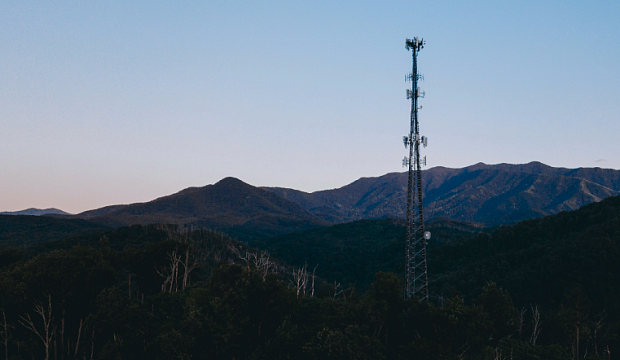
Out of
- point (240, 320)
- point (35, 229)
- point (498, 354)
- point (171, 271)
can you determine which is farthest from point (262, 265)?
point (35, 229)

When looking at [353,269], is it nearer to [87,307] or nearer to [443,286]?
[443,286]

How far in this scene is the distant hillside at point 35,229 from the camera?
156500 mm

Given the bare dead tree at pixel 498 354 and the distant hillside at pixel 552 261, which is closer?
the bare dead tree at pixel 498 354

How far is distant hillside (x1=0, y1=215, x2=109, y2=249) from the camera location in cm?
15650

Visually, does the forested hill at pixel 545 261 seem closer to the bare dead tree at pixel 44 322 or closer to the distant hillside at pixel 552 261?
the distant hillside at pixel 552 261

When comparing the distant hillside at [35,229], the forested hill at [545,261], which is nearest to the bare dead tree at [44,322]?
the forested hill at [545,261]

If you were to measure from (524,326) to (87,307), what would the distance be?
61917mm

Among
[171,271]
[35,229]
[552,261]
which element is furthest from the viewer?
[35,229]

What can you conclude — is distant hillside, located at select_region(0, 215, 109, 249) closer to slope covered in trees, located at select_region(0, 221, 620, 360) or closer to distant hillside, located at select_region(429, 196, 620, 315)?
slope covered in trees, located at select_region(0, 221, 620, 360)

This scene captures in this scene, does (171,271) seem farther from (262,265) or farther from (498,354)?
(498,354)

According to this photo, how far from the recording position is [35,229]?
175875 millimetres

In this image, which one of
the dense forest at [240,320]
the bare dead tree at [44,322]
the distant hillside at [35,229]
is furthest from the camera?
the distant hillside at [35,229]

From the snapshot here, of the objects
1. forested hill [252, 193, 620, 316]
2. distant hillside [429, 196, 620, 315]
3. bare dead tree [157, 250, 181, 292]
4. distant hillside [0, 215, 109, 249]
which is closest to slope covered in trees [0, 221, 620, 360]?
bare dead tree [157, 250, 181, 292]

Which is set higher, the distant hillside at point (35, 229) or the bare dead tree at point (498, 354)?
the distant hillside at point (35, 229)
